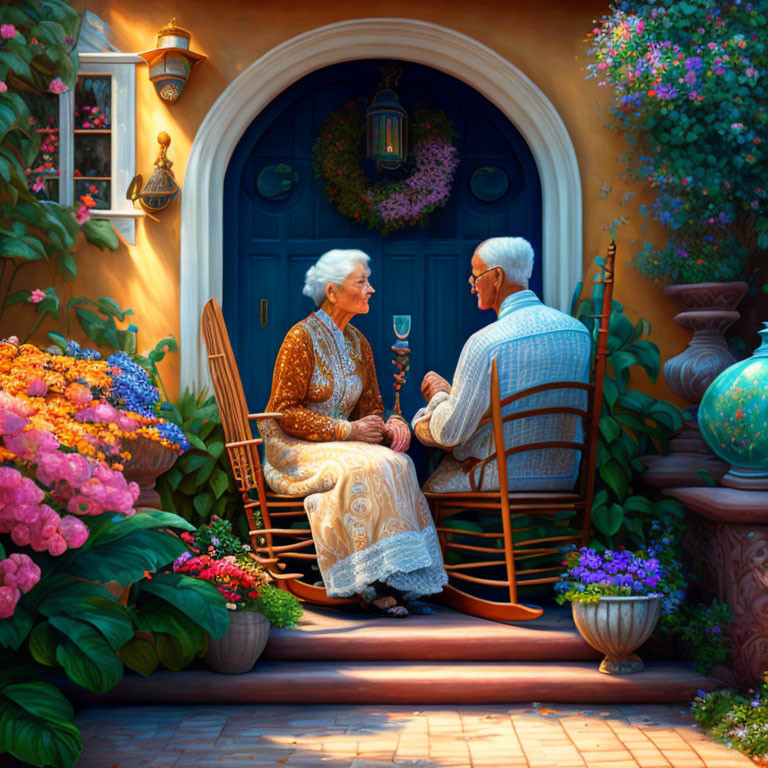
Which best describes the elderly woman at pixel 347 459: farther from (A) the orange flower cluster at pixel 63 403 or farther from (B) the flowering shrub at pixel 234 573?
(A) the orange flower cluster at pixel 63 403

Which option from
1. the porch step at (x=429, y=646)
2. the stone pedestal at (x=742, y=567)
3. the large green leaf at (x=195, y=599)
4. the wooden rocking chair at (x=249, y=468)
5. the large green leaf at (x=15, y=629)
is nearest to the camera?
the large green leaf at (x=15, y=629)

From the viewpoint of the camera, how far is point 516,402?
3998 mm

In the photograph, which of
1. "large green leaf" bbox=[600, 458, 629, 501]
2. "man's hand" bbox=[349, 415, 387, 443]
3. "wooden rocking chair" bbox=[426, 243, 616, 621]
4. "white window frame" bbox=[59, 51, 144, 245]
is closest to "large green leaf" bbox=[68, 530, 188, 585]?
"man's hand" bbox=[349, 415, 387, 443]

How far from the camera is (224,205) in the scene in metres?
5.02

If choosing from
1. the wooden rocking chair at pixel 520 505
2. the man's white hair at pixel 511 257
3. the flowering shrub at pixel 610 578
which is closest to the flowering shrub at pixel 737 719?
the flowering shrub at pixel 610 578

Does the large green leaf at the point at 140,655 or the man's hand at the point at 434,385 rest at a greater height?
the man's hand at the point at 434,385

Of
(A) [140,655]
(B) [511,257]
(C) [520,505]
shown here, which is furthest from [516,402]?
(A) [140,655]

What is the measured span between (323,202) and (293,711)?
2776mm

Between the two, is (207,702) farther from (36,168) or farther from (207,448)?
(36,168)

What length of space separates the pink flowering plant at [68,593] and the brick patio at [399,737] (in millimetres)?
231

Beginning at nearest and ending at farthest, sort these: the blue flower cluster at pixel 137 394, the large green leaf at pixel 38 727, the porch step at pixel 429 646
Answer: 1. the large green leaf at pixel 38 727
2. the porch step at pixel 429 646
3. the blue flower cluster at pixel 137 394

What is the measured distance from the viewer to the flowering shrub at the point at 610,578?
3.45 metres

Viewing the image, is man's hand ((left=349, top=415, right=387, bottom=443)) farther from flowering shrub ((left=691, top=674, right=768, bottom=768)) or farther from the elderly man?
flowering shrub ((left=691, top=674, right=768, bottom=768))

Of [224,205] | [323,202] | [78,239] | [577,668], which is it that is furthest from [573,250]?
[78,239]
